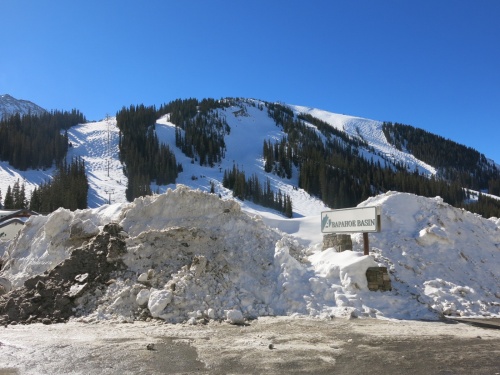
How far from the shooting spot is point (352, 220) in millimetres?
13984

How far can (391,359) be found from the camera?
6957 millimetres

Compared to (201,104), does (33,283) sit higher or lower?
lower

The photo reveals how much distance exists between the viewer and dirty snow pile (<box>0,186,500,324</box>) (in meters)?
10.8

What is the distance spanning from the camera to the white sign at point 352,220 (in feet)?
43.5

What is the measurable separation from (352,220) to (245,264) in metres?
4.40

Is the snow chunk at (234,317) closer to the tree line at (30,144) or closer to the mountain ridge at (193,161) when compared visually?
the mountain ridge at (193,161)

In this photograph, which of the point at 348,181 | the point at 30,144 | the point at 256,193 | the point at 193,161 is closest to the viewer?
A: the point at 256,193

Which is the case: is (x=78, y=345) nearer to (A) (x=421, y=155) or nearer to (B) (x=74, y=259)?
(B) (x=74, y=259)

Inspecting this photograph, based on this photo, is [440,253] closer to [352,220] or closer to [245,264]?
[352,220]

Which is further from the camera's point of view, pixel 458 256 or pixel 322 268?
pixel 458 256

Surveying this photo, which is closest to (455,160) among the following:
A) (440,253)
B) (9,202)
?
(9,202)

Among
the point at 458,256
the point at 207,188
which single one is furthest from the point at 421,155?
the point at 458,256

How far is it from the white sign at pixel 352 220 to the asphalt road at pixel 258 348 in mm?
3880

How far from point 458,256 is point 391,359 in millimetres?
9363
